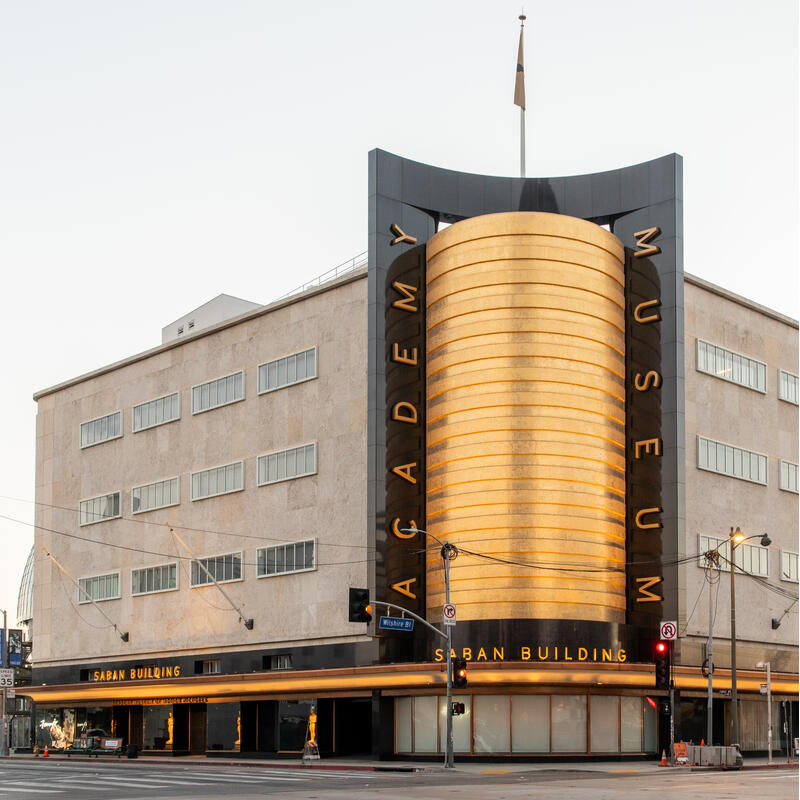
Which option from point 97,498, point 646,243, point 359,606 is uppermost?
point 646,243

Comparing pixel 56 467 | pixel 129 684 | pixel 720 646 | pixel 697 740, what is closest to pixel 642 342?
pixel 720 646

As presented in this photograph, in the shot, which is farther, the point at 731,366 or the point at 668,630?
the point at 731,366

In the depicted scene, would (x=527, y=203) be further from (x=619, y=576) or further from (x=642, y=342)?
(x=619, y=576)

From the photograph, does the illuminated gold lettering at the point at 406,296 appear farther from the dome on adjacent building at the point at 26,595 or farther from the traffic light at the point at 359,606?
the dome on adjacent building at the point at 26,595

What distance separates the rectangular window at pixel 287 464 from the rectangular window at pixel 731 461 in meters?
20.6

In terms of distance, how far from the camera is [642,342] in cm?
6325

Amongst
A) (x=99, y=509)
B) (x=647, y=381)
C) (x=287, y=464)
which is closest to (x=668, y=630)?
(x=647, y=381)

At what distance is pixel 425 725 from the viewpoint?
190 feet

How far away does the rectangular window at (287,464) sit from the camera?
6500cm

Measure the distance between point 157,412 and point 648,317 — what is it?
105 ft

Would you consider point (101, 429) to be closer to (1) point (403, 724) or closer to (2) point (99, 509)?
(2) point (99, 509)

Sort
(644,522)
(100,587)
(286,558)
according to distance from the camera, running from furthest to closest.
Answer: (100,587), (286,558), (644,522)

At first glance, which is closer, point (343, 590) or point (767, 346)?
point (343, 590)

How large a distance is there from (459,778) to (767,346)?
37.3m
